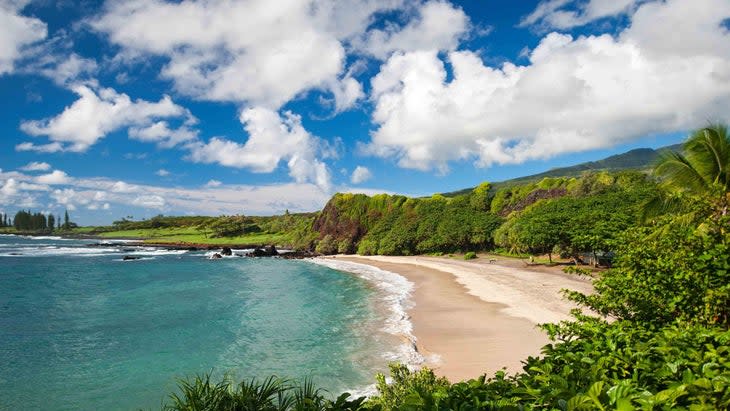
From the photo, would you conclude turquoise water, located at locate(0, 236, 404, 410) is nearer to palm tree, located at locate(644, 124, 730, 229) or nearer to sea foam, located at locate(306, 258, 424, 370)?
sea foam, located at locate(306, 258, 424, 370)

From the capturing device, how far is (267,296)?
130 ft

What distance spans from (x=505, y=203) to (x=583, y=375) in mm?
82391

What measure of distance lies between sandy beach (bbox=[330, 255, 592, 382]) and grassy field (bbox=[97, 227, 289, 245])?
77.4 m

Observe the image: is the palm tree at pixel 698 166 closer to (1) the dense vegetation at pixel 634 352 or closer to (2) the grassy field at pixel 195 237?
(1) the dense vegetation at pixel 634 352

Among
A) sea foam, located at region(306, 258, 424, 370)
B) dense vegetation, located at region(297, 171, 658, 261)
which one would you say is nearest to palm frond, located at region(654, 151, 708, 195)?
sea foam, located at region(306, 258, 424, 370)

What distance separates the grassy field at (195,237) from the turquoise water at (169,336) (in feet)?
229

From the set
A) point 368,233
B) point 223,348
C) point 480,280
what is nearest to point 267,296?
point 223,348

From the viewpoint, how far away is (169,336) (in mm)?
26031

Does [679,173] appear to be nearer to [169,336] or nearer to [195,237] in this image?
[169,336]

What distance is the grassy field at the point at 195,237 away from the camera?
4951 inches

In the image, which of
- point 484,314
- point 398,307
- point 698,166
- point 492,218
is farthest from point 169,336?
point 492,218

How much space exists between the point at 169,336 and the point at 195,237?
414ft

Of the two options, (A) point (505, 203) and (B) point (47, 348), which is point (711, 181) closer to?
(B) point (47, 348)

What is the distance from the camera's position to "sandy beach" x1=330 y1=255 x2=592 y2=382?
60.2 ft
